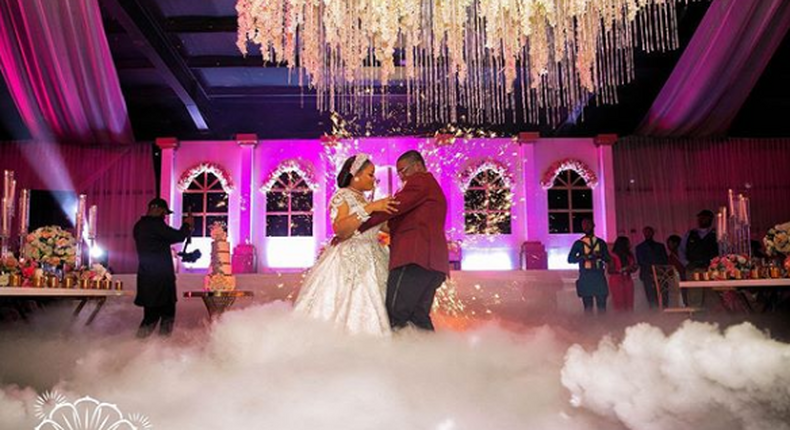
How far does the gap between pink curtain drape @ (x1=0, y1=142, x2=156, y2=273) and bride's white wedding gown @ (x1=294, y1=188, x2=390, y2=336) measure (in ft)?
28.2

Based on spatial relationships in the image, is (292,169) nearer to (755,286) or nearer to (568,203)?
(568,203)

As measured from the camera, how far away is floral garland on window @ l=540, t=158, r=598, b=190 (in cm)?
1183

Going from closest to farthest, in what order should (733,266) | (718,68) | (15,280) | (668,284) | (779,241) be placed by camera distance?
(15,280), (779,241), (733,266), (668,284), (718,68)

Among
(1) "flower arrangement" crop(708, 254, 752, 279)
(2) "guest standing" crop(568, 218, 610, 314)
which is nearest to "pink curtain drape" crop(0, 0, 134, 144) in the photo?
(2) "guest standing" crop(568, 218, 610, 314)

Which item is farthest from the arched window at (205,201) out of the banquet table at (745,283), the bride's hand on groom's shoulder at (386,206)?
the bride's hand on groom's shoulder at (386,206)

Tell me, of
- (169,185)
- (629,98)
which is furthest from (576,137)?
(169,185)

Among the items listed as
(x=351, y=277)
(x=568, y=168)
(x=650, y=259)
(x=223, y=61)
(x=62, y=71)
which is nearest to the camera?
(x=351, y=277)

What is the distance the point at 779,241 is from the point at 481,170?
6.83 meters

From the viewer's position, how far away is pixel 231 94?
12047 mm

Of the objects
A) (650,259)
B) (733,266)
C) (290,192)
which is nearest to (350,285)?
(733,266)

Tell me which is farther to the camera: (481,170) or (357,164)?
(481,170)

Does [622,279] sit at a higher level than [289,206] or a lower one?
lower

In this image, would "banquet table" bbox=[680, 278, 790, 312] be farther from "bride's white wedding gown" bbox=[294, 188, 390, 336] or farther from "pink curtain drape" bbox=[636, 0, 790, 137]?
"pink curtain drape" bbox=[636, 0, 790, 137]

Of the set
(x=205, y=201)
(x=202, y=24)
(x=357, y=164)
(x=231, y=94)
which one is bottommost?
(x=357, y=164)
